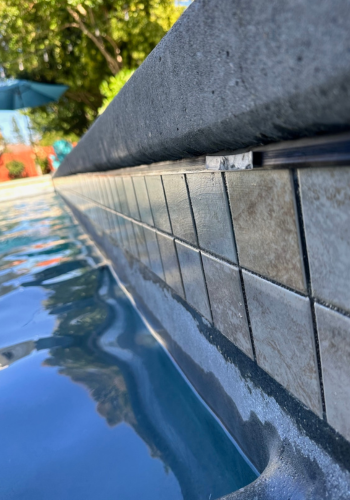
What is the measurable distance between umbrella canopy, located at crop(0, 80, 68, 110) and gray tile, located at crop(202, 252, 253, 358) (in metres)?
12.8

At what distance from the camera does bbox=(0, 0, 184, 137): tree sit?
443 inches

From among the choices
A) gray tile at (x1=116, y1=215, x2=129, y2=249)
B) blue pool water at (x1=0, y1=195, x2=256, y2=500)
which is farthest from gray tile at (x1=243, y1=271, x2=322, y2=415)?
gray tile at (x1=116, y1=215, x2=129, y2=249)

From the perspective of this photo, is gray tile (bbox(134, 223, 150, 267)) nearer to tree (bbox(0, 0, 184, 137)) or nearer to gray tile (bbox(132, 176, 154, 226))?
gray tile (bbox(132, 176, 154, 226))

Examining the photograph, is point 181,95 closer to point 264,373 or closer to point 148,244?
point 264,373

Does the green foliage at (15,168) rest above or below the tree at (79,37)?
below

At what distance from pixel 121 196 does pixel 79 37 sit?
13.9 metres

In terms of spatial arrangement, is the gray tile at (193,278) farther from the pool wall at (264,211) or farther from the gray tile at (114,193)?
the gray tile at (114,193)

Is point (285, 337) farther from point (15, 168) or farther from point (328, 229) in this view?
point (15, 168)

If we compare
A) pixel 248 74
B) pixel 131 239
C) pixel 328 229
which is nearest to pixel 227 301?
pixel 328 229

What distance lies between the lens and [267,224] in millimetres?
656

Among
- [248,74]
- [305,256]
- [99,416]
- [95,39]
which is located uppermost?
[95,39]

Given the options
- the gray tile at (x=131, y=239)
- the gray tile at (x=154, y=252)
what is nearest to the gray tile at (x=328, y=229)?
the gray tile at (x=154, y=252)

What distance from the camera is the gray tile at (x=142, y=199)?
54.3 inches

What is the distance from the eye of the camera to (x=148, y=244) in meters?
1.50
